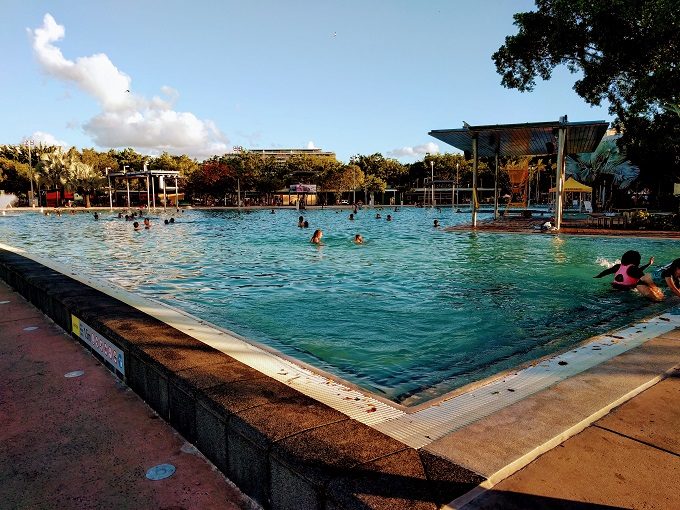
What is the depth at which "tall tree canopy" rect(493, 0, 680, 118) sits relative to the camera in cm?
1645

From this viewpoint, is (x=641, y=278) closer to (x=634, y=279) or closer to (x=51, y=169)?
(x=634, y=279)

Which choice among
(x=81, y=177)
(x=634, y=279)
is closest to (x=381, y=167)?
(x=81, y=177)

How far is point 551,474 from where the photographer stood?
2.27 m

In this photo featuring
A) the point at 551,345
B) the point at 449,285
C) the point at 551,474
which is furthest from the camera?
the point at 449,285

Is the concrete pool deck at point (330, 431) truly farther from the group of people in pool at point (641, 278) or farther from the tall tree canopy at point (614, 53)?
the tall tree canopy at point (614, 53)

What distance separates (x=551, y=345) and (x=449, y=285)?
455cm

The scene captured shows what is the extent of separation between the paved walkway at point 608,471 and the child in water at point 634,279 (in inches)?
262

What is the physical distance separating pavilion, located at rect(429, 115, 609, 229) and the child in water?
40.8 ft

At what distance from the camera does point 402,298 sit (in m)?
9.34

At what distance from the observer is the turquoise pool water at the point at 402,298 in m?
5.87

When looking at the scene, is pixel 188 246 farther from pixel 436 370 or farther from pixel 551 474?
pixel 551 474

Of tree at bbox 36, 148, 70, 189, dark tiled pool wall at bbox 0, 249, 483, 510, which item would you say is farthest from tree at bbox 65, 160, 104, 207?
dark tiled pool wall at bbox 0, 249, 483, 510

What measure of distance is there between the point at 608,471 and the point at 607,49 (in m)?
22.2

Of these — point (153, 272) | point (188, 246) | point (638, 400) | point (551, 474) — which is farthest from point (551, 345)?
point (188, 246)
